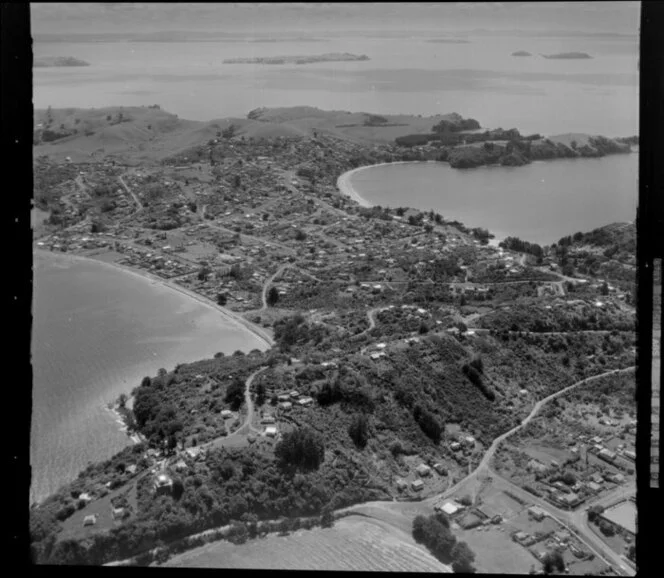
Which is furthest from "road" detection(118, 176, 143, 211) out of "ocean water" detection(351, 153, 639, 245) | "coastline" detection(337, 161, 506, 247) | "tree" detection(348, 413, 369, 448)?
"tree" detection(348, 413, 369, 448)

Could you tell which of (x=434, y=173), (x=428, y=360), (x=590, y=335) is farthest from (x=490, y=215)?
(x=428, y=360)

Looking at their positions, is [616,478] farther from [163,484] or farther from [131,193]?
[131,193]

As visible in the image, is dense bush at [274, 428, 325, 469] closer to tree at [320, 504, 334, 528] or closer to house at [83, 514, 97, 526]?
tree at [320, 504, 334, 528]

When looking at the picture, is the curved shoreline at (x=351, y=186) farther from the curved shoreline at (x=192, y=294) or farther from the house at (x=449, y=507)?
the house at (x=449, y=507)

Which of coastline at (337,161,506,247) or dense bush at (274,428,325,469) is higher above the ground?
coastline at (337,161,506,247)

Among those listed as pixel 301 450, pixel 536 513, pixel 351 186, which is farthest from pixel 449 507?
pixel 351 186

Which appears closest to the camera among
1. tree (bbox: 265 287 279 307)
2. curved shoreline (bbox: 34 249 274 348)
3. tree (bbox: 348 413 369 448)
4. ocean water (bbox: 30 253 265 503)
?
tree (bbox: 348 413 369 448)
